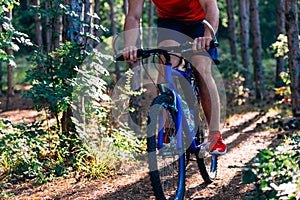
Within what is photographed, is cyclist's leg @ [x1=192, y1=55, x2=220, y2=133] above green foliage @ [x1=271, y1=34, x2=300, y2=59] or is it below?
below

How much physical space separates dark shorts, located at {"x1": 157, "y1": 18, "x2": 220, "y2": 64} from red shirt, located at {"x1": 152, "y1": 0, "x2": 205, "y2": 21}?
0.05 meters

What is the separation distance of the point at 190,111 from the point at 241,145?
318cm

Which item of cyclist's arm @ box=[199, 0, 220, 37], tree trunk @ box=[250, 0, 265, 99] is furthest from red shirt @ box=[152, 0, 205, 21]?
tree trunk @ box=[250, 0, 265, 99]

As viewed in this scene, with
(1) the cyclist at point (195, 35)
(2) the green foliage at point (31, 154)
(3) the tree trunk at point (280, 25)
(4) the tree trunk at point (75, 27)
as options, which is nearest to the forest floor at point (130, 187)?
(2) the green foliage at point (31, 154)

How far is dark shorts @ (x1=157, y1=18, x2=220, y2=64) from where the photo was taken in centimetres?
491

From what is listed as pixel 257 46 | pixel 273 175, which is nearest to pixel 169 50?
pixel 273 175

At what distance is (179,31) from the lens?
196 inches

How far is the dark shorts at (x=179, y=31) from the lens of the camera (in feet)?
16.1

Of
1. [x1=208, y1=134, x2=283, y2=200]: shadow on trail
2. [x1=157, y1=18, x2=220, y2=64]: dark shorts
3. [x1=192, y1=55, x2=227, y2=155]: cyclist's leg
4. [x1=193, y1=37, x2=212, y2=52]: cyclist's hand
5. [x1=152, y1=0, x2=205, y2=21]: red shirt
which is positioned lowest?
[x1=208, y1=134, x2=283, y2=200]: shadow on trail

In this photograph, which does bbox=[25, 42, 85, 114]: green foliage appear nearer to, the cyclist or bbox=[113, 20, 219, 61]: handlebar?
the cyclist

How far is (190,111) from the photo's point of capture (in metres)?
5.02

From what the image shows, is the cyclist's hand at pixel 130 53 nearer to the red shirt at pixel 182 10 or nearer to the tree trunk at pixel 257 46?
the red shirt at pixel 182 10

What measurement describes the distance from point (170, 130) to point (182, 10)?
48.8 inches

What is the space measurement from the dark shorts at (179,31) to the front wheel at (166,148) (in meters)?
0.88
